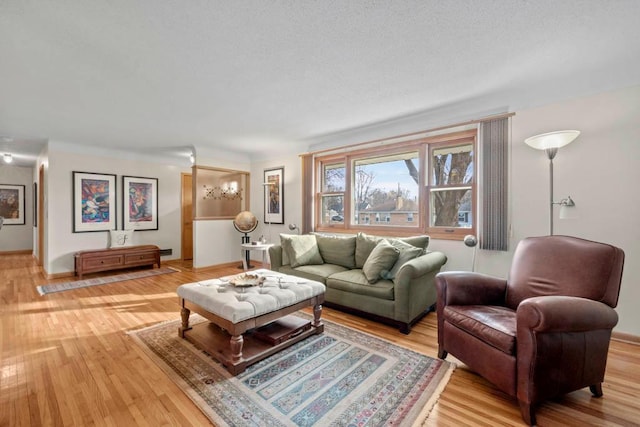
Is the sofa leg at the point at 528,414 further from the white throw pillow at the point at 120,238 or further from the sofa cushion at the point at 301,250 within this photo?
the white throw pillow at the point at 120,238

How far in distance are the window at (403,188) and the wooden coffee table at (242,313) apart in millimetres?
1878

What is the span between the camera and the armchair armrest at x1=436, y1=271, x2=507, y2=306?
85.2 inches

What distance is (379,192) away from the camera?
429 cm

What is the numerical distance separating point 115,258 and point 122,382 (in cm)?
411

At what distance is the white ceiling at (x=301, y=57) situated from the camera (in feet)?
5.56

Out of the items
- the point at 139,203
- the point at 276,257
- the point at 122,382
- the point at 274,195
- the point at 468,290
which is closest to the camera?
the point at 122,382

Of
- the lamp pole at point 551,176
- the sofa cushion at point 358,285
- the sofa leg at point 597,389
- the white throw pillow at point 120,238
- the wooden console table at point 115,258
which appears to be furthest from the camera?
the white throw pillow at point 120,238

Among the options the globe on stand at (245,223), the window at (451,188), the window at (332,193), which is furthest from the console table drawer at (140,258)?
the window at (451,188)

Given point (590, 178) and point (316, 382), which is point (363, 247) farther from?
point (590, 178)

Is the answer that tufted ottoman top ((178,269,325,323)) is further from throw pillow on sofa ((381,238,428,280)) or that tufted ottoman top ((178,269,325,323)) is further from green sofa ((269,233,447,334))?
throw pillow on sofa ((381,238,428,280))

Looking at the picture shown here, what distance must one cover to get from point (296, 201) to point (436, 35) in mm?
3759

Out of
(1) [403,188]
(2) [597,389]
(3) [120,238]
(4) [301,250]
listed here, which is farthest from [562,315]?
(3) [120,238]

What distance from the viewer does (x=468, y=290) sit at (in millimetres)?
2182

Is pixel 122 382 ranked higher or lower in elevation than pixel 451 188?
lower
